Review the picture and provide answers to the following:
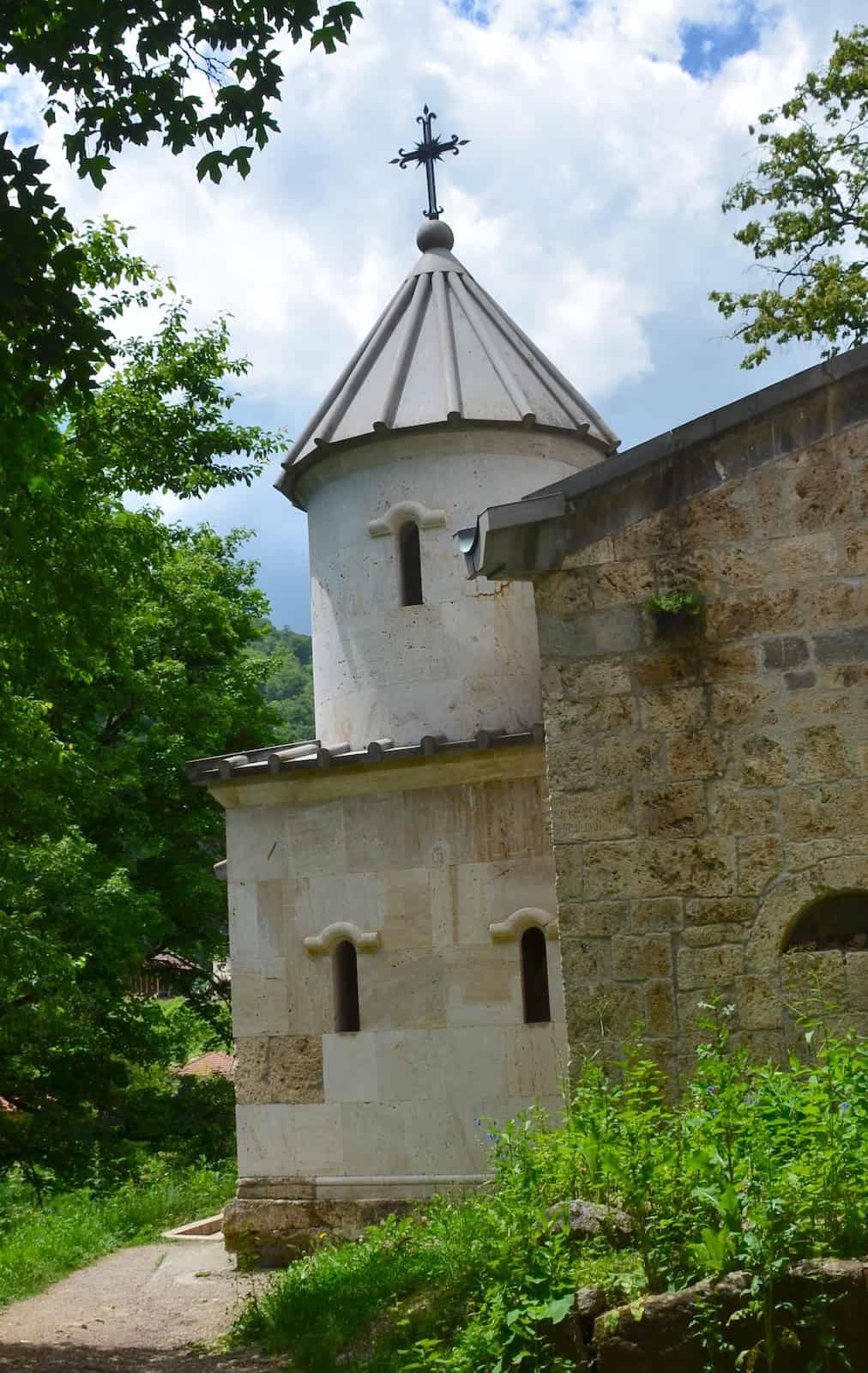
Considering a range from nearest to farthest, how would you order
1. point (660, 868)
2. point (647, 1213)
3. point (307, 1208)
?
point (647, 1213) → point (660, 868) → point (307, 1208)

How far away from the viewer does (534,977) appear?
30.7ft

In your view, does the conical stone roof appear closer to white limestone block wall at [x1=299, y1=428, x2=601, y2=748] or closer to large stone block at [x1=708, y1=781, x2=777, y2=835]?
white limestone block wall at [x1=299, y1=428, x2=601, y2=748]

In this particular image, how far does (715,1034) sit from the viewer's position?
657 centimetres

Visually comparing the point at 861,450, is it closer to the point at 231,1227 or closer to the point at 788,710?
the point at 788,710

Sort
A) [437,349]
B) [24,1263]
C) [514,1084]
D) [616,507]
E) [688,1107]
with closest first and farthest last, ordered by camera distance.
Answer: [688,1107] → [616,507] → [514,1084] → [24,1263] → [437,349]

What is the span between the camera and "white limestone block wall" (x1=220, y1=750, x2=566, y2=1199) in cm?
923

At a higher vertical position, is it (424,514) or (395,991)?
(424,514)

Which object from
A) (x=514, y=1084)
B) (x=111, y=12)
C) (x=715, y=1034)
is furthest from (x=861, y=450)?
(x=514, y=1084)

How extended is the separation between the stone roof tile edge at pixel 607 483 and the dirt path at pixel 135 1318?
4383 mm

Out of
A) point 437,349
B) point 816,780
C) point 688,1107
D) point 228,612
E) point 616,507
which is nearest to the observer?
point 688,1107

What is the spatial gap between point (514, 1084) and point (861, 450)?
15.9ft

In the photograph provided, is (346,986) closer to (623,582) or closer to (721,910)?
(721,910)

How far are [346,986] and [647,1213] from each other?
5.03m

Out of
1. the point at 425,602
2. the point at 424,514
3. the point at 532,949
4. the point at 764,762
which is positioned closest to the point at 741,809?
the point at 764,762
